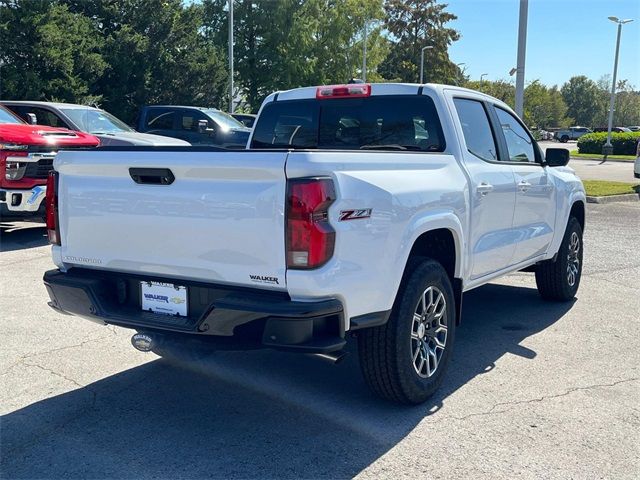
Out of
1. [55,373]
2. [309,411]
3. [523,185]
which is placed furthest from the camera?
[523,185]

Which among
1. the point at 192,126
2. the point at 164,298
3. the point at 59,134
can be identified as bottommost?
the point at 164,298

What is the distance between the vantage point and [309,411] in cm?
393

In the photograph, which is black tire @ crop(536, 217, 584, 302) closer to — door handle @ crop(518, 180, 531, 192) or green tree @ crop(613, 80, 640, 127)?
door handle @ crop(518, 180, 531, 192)

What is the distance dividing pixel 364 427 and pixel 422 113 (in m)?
2.24

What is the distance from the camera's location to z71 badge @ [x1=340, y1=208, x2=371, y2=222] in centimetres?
326

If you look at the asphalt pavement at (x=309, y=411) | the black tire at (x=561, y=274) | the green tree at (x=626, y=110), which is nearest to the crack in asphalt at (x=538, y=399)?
the asphalt pavement at (x=309, y=411)

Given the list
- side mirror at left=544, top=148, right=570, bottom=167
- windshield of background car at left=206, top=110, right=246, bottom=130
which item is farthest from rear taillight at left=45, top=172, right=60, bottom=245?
windshield of background car at left=206, top=110, right=246, bottom=130

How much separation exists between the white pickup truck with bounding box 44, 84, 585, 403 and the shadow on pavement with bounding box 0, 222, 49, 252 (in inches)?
207

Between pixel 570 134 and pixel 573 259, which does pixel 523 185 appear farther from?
pixel 570 134

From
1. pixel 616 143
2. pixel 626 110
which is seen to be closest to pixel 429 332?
pixel 616 143

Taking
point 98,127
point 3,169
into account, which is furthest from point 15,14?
point 3,169

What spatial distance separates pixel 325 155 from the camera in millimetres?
3234

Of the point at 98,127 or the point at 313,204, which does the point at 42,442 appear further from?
the point at 98,127

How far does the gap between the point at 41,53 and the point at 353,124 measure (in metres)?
23.6
